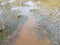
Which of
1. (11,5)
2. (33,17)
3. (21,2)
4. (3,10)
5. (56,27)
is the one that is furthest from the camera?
(21,2)

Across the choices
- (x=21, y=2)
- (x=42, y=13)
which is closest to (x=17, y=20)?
(x=42, y=13)

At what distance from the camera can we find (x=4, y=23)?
5.00m

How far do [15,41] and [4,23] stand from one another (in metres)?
1.12

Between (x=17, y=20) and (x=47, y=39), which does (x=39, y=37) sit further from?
(x=17, y=20)

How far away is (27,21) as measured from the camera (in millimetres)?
5242

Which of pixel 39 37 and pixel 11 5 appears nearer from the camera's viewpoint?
pixel 39 37

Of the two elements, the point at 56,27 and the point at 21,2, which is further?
the point at 21,2

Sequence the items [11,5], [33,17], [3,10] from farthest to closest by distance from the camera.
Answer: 1. [11,5]
2. [3,10]
3. [33,17]

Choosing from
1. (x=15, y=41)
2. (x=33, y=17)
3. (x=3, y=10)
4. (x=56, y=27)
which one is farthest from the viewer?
(x=3, y=10)

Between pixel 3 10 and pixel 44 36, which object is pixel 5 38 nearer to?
Answer: pixel 44 36

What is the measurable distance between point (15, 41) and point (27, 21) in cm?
130

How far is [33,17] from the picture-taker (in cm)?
554

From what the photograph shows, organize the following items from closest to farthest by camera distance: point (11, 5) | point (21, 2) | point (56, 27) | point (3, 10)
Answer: point (56, 27) → point (3, 10) → point (11, 5) → point (21, 2)

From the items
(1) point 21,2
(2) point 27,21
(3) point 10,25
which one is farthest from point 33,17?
(1) point 21,2
